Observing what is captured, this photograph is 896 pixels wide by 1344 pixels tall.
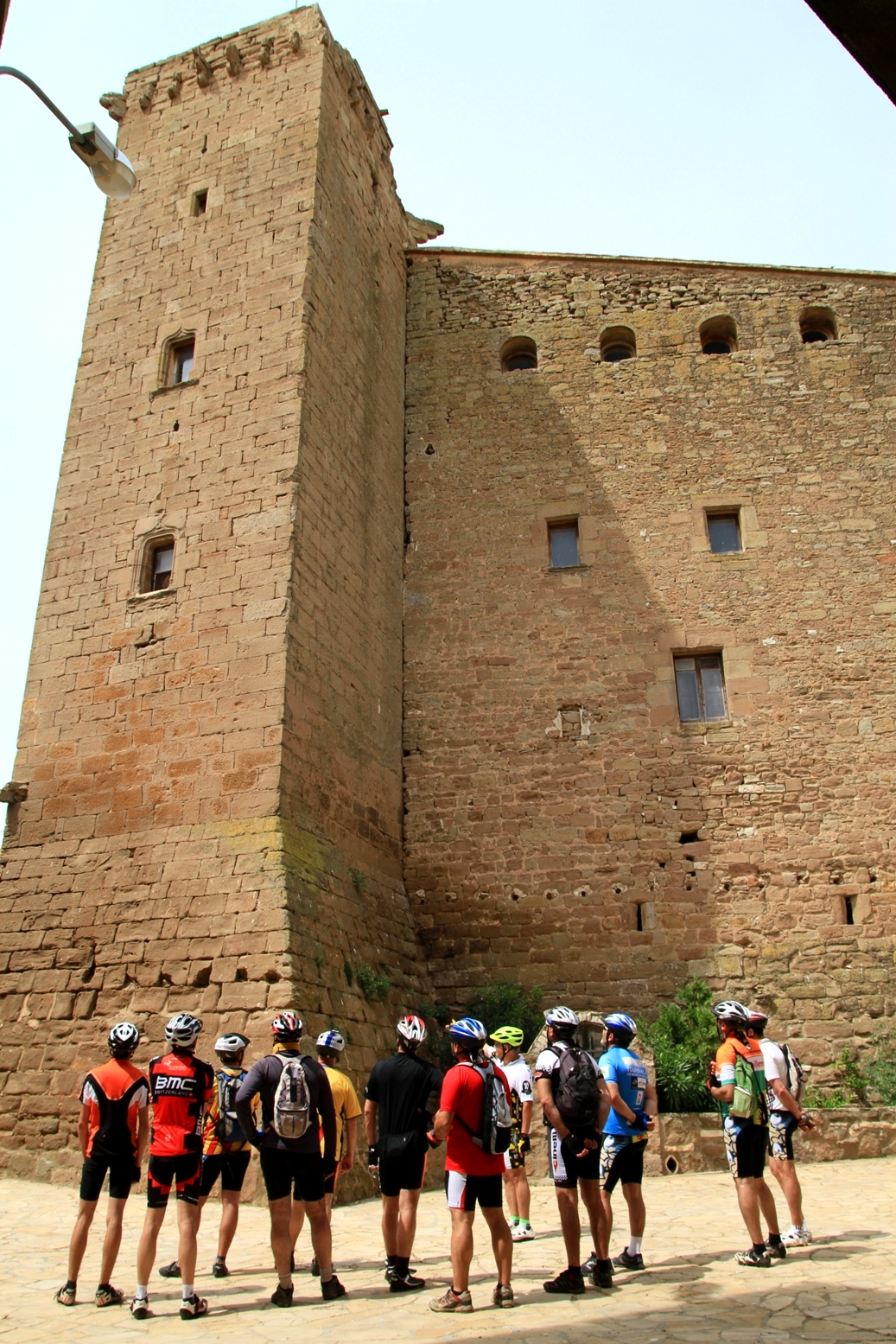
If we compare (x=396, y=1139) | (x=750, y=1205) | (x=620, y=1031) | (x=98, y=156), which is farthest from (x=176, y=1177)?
(x=98, y=156)

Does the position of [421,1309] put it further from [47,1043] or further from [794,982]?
[794,982]

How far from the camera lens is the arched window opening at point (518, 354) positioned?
1623cm

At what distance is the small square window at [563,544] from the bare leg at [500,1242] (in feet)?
34.1

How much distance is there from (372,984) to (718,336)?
10711mm

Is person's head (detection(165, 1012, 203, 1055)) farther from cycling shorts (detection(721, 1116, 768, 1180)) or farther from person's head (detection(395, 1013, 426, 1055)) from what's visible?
cycling shorts (detection(721, 1116, 768, 1180))

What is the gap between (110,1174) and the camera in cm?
566

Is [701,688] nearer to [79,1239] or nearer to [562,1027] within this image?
[562,1027]

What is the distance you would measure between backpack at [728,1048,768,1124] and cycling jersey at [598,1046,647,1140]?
0.48 metres

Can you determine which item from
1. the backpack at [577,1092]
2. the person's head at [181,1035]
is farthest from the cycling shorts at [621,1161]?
the person's head at [181,1035]

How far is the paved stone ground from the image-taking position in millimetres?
4617

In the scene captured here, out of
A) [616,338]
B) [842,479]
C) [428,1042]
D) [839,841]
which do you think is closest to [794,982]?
[839,841]

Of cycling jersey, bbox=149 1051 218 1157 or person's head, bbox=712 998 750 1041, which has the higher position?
person's head, bbox=712 998 750 1041

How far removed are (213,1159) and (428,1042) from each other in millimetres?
6018

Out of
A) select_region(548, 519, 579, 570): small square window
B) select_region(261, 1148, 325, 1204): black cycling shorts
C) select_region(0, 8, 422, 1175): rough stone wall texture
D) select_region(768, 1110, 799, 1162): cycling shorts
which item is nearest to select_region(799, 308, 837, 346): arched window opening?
select_region(548, 519, 579, 570): small square window
